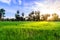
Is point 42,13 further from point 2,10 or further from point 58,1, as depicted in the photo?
point 2,10

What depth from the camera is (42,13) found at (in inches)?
71.3

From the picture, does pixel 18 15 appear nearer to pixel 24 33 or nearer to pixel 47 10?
pixel 24 33

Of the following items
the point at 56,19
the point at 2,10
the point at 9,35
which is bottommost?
the point at 9,35

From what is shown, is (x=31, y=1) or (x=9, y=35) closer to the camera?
(x=9, y=35)

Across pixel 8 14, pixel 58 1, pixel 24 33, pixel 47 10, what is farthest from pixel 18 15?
pixel 58 1

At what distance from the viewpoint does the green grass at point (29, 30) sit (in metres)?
1.69

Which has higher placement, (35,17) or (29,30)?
(35,17)

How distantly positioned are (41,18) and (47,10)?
0.11m

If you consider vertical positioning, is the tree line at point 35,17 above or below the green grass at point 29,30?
above

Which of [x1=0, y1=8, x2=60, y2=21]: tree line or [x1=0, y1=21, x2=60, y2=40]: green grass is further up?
[x1=0, y1=8, x2=60, y2=21]: tree line

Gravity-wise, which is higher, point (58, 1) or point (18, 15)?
point (58, 1)

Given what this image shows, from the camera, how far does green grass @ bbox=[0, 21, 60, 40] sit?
1694 millimetres

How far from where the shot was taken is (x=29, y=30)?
68.3 inches

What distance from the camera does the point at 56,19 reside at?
1807mm
